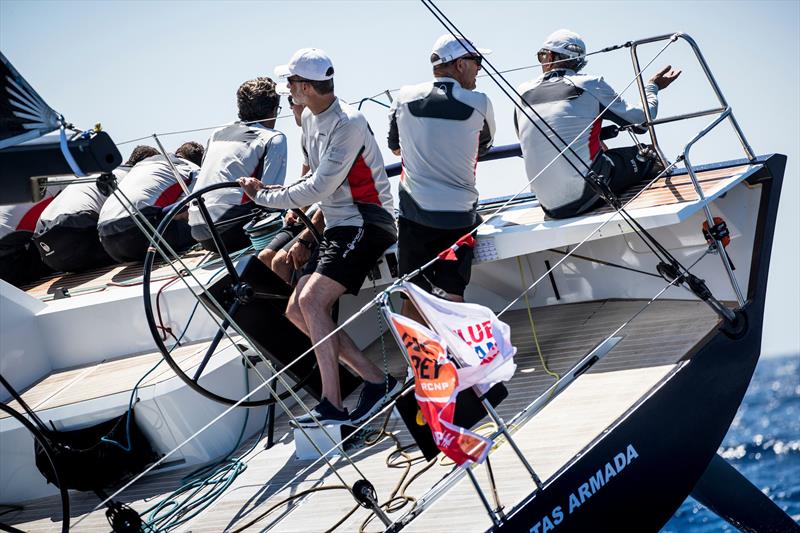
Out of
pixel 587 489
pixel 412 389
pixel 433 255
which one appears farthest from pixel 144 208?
pixel 587 489

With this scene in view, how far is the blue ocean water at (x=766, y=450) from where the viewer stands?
8684mm

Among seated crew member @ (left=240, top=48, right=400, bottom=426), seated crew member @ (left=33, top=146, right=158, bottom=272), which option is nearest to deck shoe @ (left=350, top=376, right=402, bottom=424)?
seated crew member @ (left=240, top=48, right=400, bottom=426)

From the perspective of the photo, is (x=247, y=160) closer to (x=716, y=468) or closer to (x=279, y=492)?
(x=279, y=492)

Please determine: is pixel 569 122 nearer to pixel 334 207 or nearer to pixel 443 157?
pixel 443 157

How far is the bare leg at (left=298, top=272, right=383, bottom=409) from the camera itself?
390 cm

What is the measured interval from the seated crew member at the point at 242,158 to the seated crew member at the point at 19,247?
2031 mm

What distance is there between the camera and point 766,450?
41.6 ft

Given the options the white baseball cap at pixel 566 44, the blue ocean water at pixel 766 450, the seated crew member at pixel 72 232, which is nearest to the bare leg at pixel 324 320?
the white baseball cap at pixel 566 44

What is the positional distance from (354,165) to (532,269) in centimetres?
163

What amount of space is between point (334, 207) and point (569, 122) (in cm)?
120

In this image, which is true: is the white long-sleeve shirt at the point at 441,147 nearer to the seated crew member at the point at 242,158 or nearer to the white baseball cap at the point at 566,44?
the white baseball cap at the point at 566,44

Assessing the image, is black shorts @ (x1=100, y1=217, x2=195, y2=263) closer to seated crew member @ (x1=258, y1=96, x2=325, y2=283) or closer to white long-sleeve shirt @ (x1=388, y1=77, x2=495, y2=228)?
seated crew member @ (x1=258, y1=96, x2=325, y2=283)

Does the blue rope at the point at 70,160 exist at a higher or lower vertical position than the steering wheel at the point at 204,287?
A: higher

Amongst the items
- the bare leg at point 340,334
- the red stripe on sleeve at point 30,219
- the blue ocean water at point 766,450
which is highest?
the red stripe on sleeve at point 30,219
